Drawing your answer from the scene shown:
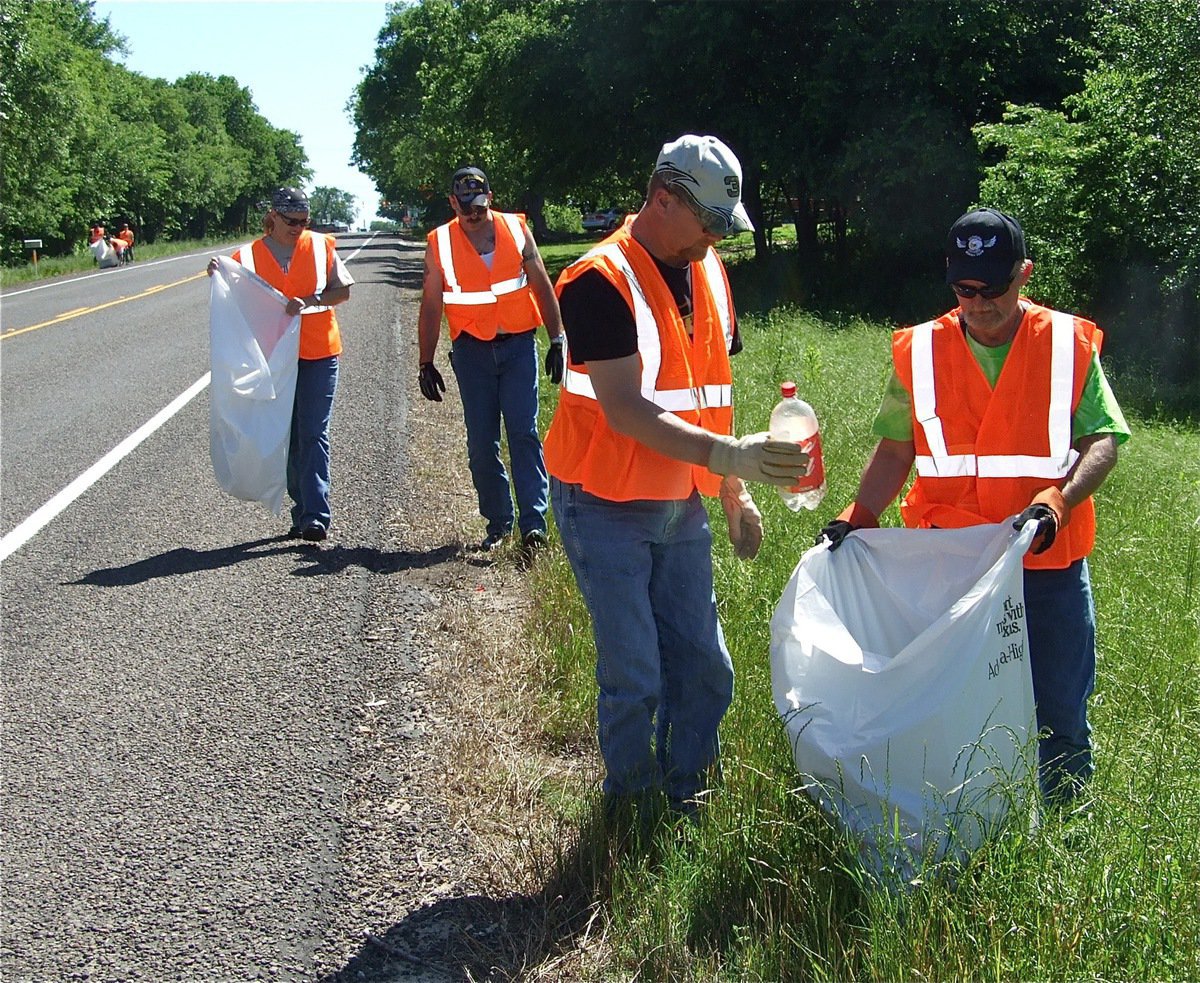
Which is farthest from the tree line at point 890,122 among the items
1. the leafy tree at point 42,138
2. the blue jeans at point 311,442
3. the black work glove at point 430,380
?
the leafy tree at point 42,138

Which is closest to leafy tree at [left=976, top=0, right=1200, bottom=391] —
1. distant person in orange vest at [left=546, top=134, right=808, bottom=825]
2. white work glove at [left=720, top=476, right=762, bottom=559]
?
white work glove at [left=720, top=476, right=762, bottom=559]

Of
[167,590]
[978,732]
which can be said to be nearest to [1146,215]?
[167,590]

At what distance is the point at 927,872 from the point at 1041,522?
88cm

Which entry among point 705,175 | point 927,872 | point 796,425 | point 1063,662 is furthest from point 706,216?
point 927,872

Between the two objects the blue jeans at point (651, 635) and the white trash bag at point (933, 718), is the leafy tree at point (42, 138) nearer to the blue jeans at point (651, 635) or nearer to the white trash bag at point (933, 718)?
the blue jeans at point (651, 635)

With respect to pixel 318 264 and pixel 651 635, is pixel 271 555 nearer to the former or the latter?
pixel 318 264

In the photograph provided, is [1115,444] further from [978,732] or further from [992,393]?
[978,732]

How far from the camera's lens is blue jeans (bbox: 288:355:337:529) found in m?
7.07

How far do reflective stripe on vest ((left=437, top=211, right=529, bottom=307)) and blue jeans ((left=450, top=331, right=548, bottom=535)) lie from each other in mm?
200

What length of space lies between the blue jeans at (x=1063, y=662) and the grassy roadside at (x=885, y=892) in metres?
0.11

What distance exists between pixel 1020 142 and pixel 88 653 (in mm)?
14734

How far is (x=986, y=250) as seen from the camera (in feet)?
10.5

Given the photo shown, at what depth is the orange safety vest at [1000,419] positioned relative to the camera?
3262mm

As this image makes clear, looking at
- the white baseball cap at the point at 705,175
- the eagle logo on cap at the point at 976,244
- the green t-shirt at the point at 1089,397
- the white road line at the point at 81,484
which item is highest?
the white baseball cap at the point at 705,175
